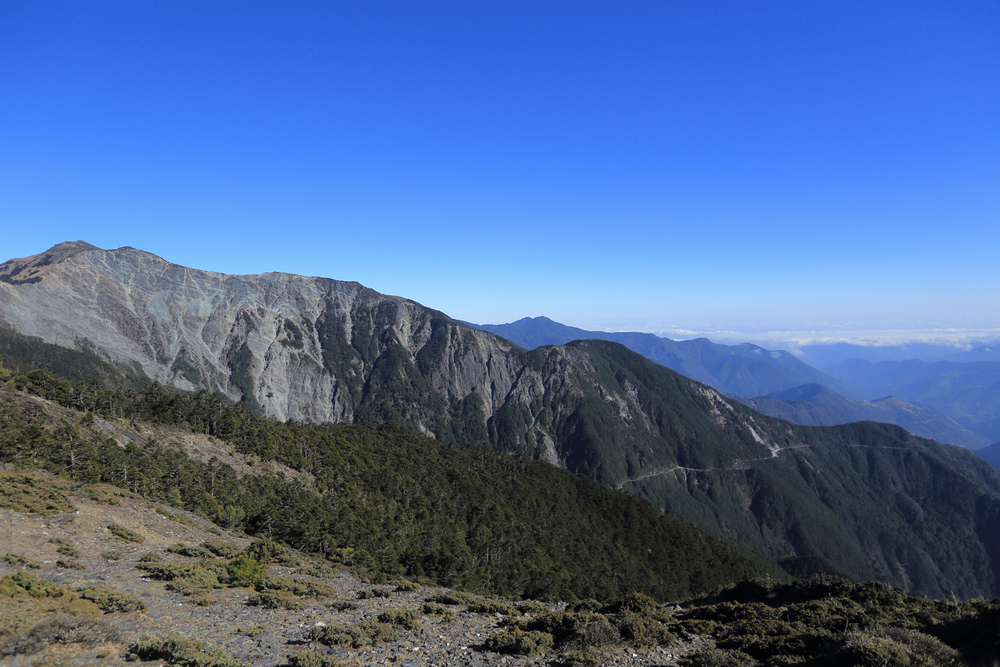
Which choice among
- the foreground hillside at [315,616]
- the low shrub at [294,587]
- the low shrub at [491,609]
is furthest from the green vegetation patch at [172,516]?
the low shrub at [491,609]

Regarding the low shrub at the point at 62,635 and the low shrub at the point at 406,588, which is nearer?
the low shrub at the point at 62,635

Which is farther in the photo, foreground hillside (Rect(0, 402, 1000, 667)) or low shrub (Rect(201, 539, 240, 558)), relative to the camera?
low shrub (Rect(201, 539, 240, 558))

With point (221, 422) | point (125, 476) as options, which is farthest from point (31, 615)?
point (221, 422)

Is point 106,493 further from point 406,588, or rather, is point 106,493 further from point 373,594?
point 406,588

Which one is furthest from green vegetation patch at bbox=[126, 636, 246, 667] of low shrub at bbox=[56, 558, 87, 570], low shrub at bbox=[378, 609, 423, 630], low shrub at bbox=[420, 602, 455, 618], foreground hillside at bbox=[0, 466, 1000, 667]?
low shrub at bbox=[56, 558, 87, 570]

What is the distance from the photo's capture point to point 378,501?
72.2m

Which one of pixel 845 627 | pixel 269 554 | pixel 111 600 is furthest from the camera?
pixel 269 554

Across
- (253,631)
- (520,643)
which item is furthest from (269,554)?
(520,643)

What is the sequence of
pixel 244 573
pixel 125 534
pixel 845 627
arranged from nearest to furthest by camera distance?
1. pixel 845 627
2. pixel 244 573
3. pixel 125 534

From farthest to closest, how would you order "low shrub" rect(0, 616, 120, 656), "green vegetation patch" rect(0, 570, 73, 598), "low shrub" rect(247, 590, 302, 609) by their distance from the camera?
"low shrub" rect(247, 590, 302, 609), "green vegetation patch" rect(0, 570, 73, 598), "low shrub" rect(0, 616, 120, 656)

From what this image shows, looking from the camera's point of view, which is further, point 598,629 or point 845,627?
point 845,627

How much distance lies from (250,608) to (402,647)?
9.13 metres

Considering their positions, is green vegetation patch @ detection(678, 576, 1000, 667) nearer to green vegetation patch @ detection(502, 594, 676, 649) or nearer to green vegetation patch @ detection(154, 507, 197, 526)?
green vegetation patch @ detection(502, 594, 676, 649)

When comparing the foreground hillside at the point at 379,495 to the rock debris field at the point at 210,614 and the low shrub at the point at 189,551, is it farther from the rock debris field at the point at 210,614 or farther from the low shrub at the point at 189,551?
the low shrub at the point at 189,551
